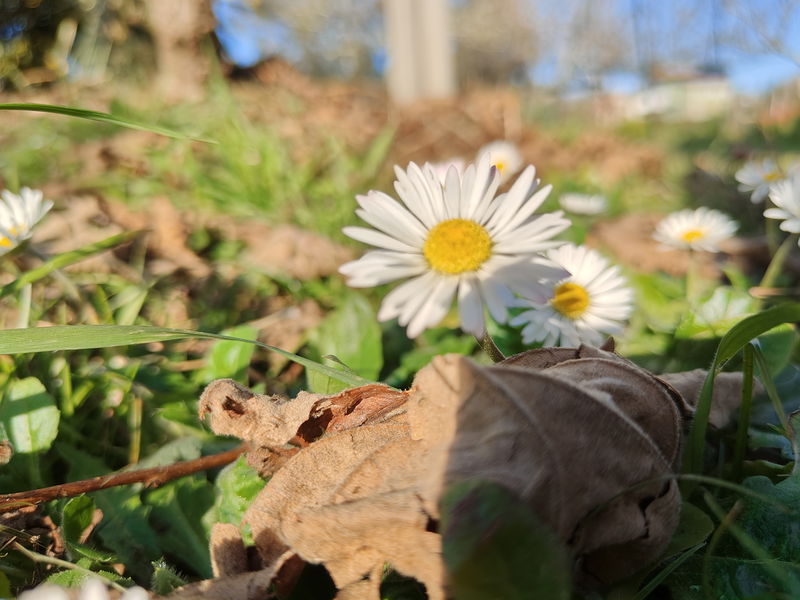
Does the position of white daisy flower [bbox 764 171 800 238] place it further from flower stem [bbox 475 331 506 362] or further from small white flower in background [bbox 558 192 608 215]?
small white flower in background [bbox 558 192 608 215]

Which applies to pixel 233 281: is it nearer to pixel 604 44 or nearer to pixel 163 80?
pixel 163 80

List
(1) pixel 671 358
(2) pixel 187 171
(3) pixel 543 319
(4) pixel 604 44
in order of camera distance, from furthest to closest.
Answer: (4) pixel 604 44
(2) pixel 187 171
(1) pixel 671 358
(3) pixel 543 319

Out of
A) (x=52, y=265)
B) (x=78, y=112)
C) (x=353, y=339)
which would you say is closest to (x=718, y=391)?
(x=353, y=339)

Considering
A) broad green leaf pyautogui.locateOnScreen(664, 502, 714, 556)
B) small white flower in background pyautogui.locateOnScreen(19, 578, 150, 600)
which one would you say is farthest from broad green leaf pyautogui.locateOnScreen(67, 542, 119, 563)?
broad green leaf pyautogui.locateOnScreen(664, 502, 714, 556)

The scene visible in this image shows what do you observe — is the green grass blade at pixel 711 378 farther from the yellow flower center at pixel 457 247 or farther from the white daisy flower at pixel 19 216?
the white daisy flower at pixel 19 216

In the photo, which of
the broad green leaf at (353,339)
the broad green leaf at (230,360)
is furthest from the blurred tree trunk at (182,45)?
the broad green leaf at (230,360)

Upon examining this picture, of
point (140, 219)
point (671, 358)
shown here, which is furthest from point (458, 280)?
point (140, 219)

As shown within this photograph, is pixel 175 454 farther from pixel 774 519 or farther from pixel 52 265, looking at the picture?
pixel 774 519
